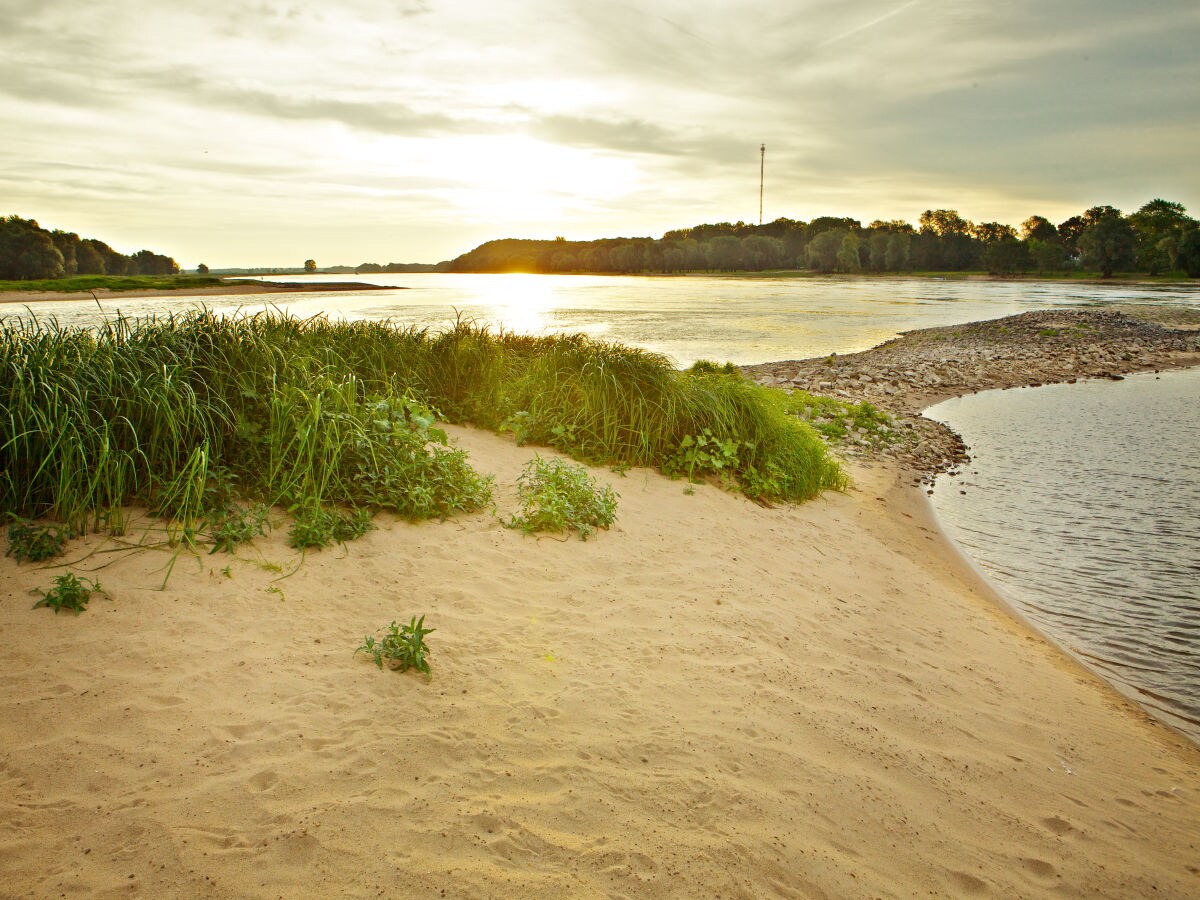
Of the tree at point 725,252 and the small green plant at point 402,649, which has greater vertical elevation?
the tree at point 725,252

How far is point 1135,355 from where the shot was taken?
22.0m

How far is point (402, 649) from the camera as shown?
355 cm

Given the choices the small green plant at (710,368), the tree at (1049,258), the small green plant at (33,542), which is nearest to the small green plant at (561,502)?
the small green plant at (33,542)

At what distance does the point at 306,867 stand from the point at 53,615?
85.0 inches

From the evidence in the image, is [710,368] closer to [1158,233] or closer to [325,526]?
[325,526]

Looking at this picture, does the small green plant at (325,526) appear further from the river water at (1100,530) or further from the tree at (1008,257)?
the tree at (1008,257)

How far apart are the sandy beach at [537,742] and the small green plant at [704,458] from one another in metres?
2.41

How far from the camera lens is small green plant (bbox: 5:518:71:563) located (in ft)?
12.6

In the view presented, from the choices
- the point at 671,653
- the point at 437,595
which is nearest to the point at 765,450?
the point at 671,653

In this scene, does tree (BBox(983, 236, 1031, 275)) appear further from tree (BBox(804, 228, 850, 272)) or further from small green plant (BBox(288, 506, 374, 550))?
small green plant (BBox(288, 506, 374, 550))

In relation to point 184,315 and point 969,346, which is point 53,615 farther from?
point 969,346

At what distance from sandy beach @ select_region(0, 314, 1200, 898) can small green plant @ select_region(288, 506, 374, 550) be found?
0.36ft

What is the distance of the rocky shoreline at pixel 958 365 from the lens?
11.2 meters

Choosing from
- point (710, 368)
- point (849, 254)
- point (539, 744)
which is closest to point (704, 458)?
point (539, 744)
